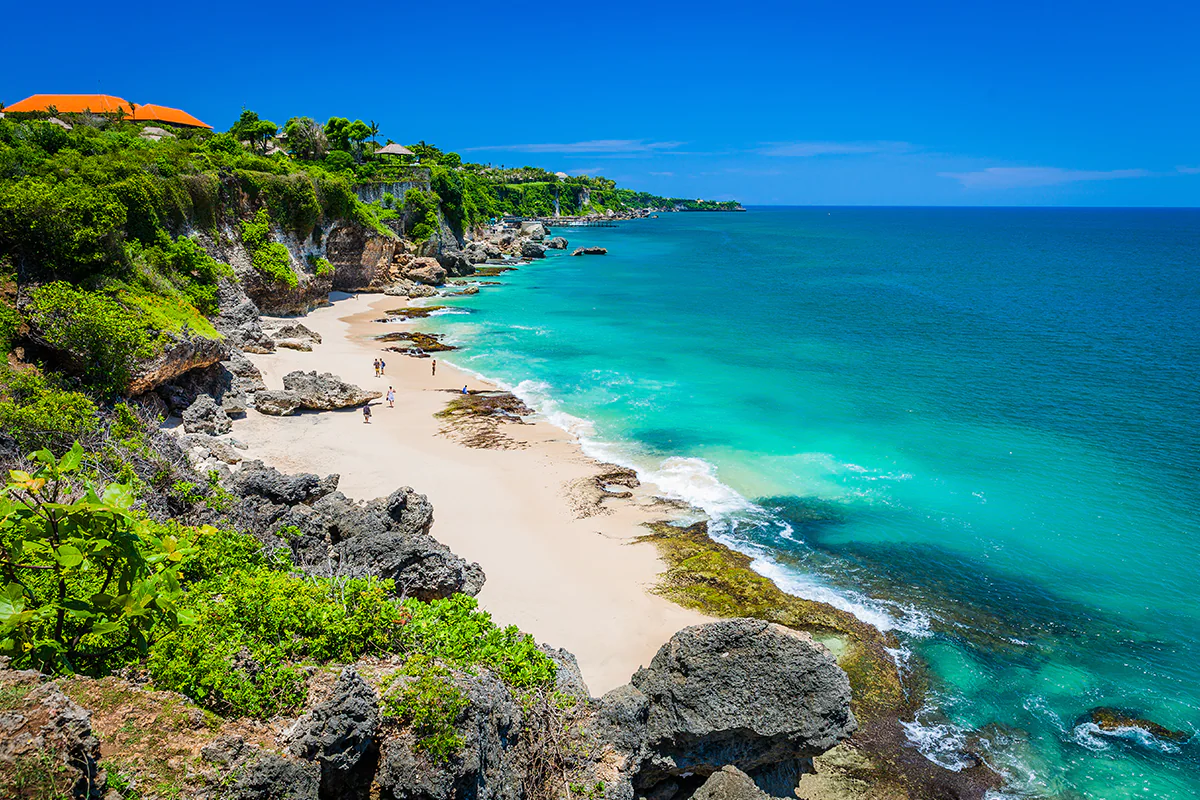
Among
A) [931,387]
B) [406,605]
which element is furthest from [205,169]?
[931,387]

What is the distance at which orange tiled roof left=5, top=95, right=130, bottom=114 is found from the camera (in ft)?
180

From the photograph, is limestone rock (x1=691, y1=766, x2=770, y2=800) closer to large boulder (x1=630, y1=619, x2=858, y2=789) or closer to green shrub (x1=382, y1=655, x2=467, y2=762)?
large boulder (x1=630, y1=619, x2=858, y2=789)

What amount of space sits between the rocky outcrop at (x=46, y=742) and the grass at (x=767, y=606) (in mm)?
14626

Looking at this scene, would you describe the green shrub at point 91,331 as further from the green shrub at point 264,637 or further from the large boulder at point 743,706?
the large boulder at point 743,706

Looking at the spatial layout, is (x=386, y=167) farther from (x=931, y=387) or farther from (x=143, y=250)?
(x=931, y=387)

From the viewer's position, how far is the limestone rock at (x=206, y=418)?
24783 millimetres

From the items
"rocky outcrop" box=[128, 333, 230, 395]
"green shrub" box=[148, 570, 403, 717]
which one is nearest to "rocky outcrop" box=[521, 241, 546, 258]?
"rocky outcrop" box=[128, 333, 230, 395]

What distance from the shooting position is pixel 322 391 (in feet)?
99.7

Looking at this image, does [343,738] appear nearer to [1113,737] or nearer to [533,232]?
→ [1113,737]

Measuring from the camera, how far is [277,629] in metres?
9.14

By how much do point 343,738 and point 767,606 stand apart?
46.1 ft

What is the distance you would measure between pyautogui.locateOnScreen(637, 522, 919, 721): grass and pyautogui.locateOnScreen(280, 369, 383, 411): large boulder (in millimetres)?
16446

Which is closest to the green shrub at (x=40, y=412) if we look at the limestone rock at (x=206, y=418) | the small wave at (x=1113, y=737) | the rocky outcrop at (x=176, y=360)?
the rocky outcrop at (x=176, y=360)

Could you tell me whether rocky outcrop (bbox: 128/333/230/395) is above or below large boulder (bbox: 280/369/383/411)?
above
